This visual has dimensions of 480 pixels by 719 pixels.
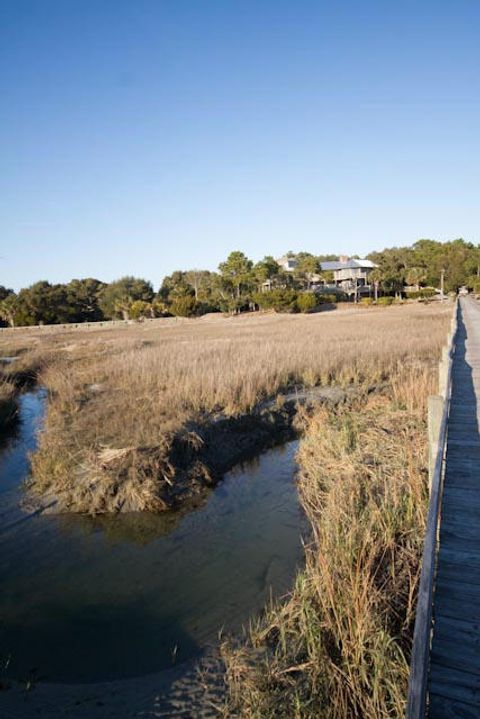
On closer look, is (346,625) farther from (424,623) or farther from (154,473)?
(154,473)

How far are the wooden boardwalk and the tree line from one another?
5059 centimetres

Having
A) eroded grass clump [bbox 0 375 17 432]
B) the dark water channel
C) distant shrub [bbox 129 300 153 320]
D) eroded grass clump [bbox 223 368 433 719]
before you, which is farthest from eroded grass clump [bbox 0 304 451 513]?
distant shrub [bbox 129 300 153 320]

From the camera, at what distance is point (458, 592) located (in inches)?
133

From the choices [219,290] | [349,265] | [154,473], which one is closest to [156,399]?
[154,473]

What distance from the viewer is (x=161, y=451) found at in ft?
25.0

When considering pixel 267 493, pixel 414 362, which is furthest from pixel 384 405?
pixel 414 362

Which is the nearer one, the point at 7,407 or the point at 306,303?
the point at 7,407

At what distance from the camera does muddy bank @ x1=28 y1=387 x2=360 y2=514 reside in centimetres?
671

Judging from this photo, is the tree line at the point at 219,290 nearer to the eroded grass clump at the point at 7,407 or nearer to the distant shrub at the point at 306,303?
the distant shrub at the point at 306,303

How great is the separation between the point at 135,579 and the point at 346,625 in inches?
105

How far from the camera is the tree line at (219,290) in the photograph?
55.0 meters

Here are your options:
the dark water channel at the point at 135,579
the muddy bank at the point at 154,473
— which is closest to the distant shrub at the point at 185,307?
the muddy bank at the point at 154,473

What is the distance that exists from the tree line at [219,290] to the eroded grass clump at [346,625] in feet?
167

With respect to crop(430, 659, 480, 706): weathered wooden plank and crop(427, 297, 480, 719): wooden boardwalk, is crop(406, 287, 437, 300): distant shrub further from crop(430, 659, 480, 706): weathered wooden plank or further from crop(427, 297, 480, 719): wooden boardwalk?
crop(430, 659, 480, 706): weathered wooden plank
